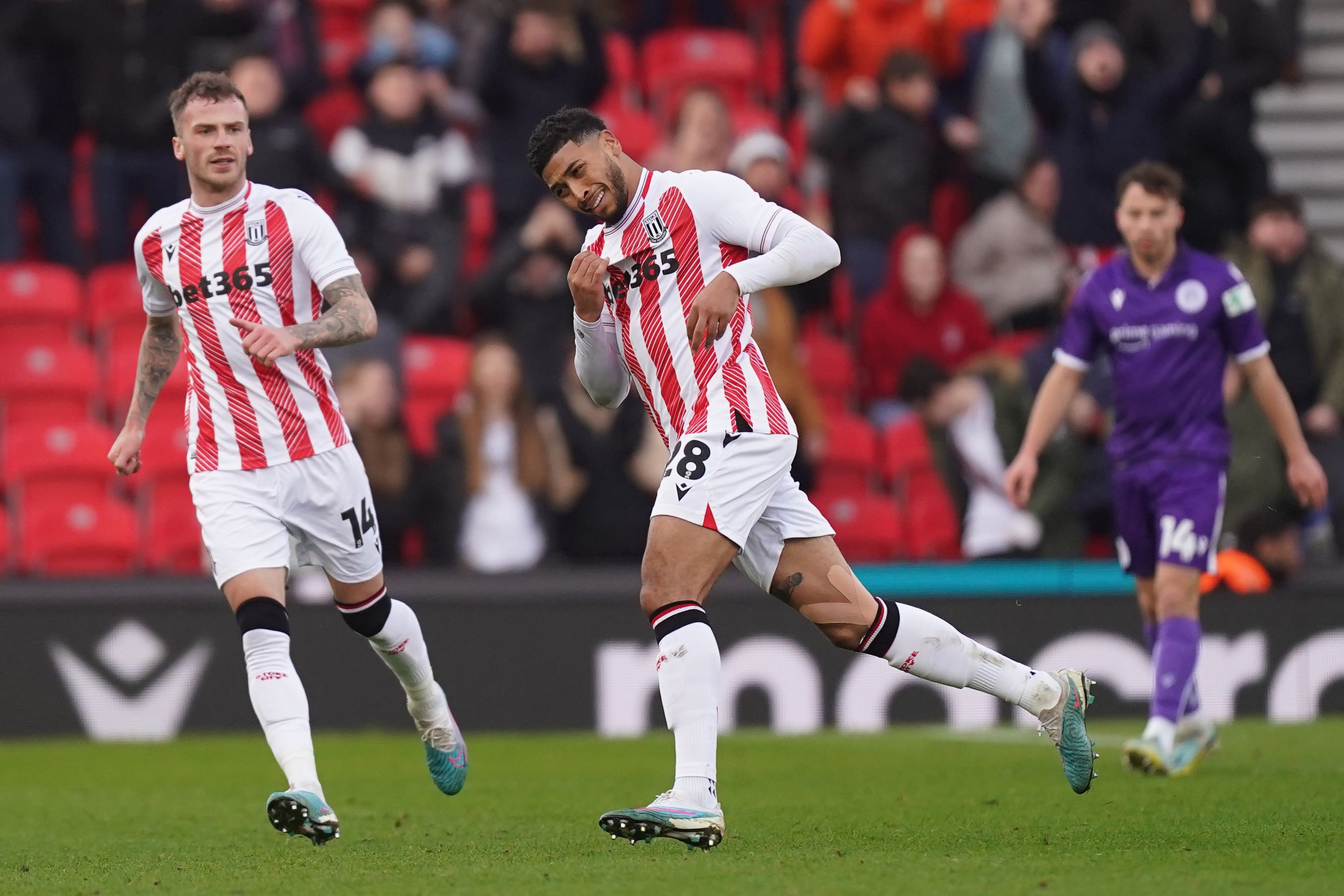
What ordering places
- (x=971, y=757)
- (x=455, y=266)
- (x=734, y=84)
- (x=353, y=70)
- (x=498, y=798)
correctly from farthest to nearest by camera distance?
(x=734, y=84) < (x=353, y=70) < (x=455, y=266) < (x=971, y=757) < (x=498, y=798)

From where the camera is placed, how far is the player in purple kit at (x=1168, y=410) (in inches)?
317

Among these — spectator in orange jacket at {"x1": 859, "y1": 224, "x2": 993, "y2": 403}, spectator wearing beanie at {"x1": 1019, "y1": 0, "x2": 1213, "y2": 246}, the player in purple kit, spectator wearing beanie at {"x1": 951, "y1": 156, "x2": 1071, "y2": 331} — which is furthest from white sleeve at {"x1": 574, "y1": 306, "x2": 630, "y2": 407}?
spectator wearing beanie at {"x1": 1019, "y1": 0, "x2": 1213, "y2": 246}

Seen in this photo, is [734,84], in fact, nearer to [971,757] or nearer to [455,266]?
[455,266]

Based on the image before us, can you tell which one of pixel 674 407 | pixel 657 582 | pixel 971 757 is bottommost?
pixel 971 757

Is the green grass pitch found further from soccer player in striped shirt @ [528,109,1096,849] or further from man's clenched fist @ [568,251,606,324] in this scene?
man's clenched fist @ [568,251,606,324]

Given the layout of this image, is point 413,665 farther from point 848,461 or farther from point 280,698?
point 848,461

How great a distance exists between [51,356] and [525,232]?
10.1 ft

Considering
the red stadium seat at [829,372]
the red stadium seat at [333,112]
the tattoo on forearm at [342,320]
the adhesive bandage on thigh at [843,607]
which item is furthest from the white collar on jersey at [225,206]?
the red stadium seat at [333,112]

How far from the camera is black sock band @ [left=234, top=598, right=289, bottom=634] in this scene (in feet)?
20.5

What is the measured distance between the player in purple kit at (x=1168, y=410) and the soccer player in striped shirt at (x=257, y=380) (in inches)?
111

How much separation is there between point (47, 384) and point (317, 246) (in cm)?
631

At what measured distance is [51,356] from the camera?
40.4 feet

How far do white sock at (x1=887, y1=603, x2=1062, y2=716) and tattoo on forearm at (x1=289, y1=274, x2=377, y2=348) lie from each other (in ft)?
6.33

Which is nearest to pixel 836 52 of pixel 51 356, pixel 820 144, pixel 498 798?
pixel 820 144
